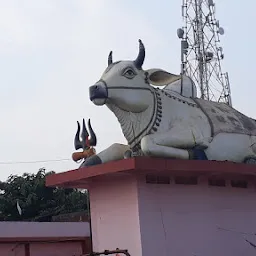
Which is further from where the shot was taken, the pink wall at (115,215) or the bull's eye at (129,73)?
the bull's eye at (129,73)

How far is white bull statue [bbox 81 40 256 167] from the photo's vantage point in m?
7.50

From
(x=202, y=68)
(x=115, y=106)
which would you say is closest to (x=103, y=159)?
(x=115, y=106)

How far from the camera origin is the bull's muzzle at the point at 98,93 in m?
7.53

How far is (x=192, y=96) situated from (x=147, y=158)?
2.08 m

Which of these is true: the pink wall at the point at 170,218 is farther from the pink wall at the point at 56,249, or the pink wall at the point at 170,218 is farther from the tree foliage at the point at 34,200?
the tree foliage at the point at 34,200

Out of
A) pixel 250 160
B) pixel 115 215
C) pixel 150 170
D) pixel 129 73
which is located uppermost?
pixel 129 73

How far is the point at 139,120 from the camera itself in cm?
778

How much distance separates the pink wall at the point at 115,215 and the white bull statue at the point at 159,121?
1.62ft

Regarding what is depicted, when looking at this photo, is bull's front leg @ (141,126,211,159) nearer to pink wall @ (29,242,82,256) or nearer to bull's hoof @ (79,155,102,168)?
bull's hoof @ (79,155,102,168)

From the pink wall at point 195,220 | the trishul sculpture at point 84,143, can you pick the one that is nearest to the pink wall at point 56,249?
Result: the trishul sculpture at point 84,143

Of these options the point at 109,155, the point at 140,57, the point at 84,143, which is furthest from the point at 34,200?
the point at 140,57

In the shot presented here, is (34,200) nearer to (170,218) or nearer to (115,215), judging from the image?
(115,215)

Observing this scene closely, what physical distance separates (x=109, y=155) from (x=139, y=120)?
27.2 inches

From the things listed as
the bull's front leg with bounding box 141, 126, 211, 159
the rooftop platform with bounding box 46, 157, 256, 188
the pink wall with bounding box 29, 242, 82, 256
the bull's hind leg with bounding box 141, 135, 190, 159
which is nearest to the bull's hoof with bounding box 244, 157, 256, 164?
the rooftop platform with bounding box 46, 157, 256, 188
